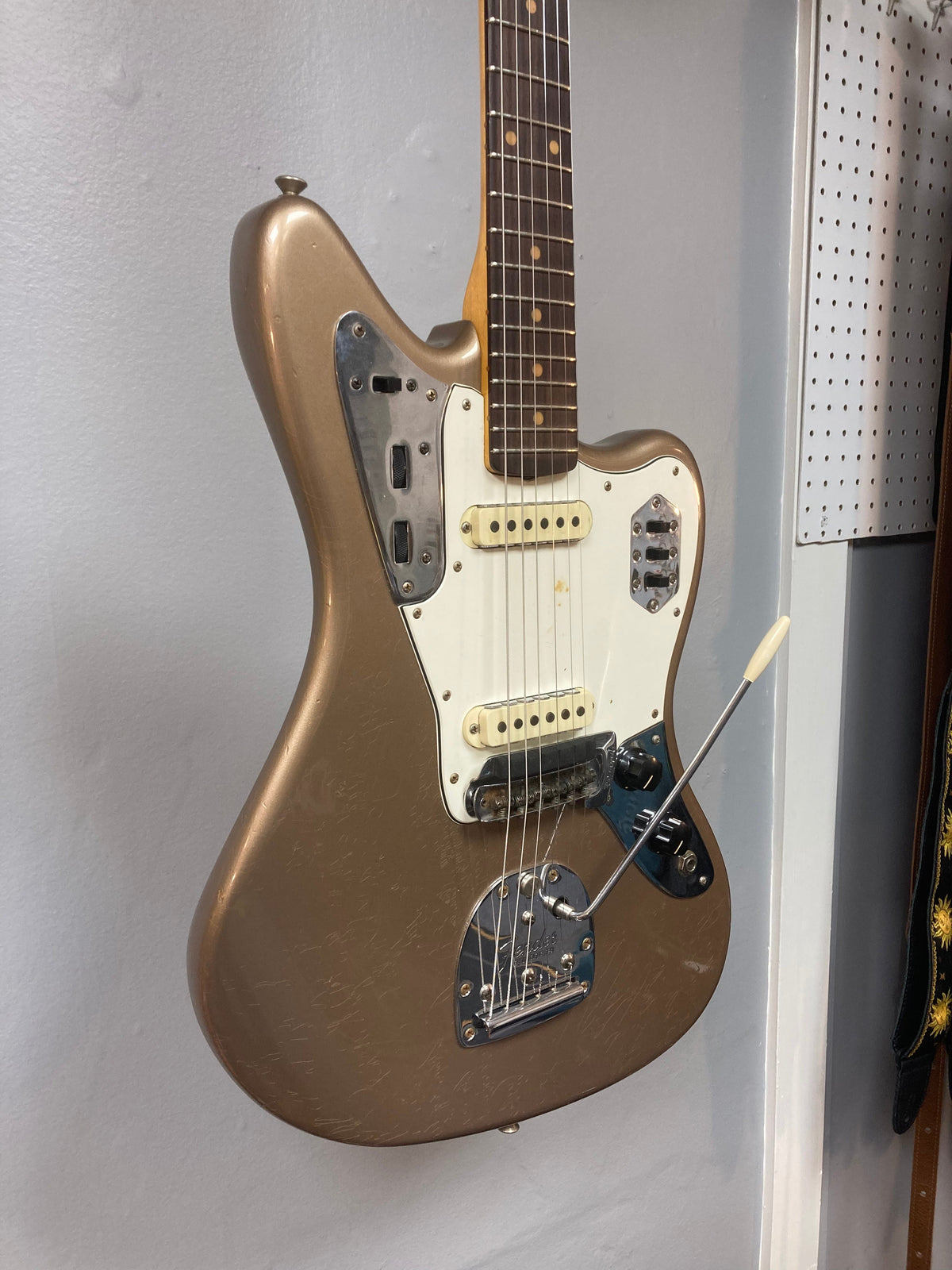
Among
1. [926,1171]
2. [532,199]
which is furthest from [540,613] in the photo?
[926,1171]

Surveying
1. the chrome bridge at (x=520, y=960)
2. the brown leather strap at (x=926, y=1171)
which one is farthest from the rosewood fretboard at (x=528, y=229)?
the brown leather strap at (x=926, y=1171)

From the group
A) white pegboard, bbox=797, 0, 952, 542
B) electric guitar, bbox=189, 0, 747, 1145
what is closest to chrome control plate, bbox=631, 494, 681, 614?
electric guitar, bbox=189, 0, 747, 1145

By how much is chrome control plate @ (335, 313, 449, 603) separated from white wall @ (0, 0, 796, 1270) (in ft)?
0.64

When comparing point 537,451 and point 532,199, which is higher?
point 532,199

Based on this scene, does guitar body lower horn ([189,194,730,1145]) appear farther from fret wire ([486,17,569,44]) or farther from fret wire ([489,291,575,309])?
fret wire ([486,17,569,44])

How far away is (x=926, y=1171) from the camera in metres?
1.04

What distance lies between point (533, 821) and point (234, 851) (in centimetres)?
20

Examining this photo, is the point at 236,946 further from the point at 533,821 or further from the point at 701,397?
the point at 701,397

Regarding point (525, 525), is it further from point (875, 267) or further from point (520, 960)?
point (875, 267)

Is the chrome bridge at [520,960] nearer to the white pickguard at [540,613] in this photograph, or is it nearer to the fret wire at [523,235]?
the white pickguard at [540,613]

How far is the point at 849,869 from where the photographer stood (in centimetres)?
107

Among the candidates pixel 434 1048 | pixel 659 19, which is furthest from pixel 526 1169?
pixel 659 19

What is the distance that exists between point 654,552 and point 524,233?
235 mm

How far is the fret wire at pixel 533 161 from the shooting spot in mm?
538
